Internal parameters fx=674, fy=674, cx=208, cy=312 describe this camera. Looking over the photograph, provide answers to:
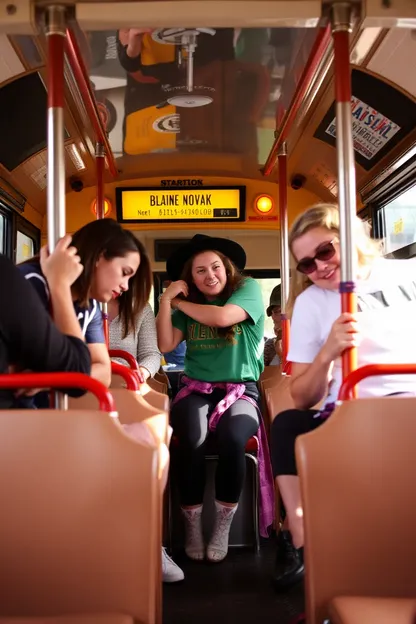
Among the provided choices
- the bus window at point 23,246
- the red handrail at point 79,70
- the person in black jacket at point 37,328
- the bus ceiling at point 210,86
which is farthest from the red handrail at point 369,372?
the bus window at point 23,246

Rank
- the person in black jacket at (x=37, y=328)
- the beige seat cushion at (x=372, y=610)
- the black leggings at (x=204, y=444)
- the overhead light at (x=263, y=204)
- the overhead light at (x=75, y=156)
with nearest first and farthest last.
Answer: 1. the beige seat cushion at (x=372, y=610)
2. the person in black jacket at (x=37, y=328)
3. the black leggings at (x=204, y=444)
4. the overhead light at (x=75, y=156)
5. the overhead light at (x=263, y=204)

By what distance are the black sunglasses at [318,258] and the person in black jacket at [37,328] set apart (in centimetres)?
81

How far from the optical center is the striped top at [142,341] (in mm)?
3900

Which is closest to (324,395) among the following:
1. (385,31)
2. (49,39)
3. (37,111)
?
(49,39)

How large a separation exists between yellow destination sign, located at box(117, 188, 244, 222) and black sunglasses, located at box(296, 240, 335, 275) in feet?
11.9

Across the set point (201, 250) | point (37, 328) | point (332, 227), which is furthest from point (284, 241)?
point (37, 328)

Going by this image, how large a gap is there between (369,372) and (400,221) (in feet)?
9.75

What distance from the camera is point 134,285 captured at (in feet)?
9.23

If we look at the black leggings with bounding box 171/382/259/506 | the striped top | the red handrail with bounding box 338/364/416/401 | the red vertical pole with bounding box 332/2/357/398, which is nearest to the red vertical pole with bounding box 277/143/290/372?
the black leggings with bounding box 171/382/259/506

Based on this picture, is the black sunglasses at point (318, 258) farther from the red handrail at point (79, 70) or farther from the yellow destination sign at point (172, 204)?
the yellow destination sign at point (172, 204)

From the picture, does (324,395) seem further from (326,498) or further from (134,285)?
(134,285)

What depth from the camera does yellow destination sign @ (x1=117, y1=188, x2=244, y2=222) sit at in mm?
6004

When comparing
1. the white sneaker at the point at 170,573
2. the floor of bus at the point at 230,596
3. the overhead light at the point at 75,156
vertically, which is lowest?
the floor of bus at the point at 230,596

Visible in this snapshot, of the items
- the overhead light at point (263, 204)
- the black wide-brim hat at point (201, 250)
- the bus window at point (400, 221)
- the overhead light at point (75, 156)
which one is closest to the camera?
the black wide-brim hat at point (201, 250)
